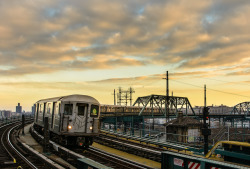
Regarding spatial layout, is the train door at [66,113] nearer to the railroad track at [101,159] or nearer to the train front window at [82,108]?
the train front window at [82,108]

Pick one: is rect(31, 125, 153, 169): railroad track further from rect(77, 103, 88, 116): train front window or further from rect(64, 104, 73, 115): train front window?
rect(77, 103, 88, 116): train front window

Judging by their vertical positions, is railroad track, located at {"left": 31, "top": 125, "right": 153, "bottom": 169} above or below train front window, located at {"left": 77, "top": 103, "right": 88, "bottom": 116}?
below

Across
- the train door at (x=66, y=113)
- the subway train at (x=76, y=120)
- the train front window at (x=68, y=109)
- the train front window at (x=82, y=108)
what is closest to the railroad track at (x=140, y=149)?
the subway train at (x=76, y=120)

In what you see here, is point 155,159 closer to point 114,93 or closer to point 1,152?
point 1,152

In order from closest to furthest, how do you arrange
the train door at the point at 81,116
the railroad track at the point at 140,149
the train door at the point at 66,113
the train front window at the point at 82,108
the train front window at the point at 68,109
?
1. the railroad track at the point at 140,149
2. the train door at the point at 66,113
3. the train front window at the point at 68,109
4. the train door at the point at 81,116
5. the train front window at the point at 82,108

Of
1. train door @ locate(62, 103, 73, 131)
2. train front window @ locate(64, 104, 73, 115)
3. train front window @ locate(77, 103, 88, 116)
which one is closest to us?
train door @ locate(62, 103, 73, 131)

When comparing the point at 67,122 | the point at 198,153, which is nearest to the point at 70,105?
the point at 67,122

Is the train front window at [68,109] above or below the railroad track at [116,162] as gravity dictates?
above

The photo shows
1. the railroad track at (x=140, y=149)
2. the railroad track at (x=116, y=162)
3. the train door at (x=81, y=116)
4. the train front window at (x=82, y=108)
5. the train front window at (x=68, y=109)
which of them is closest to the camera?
the railroad track at (x=116, y=162)

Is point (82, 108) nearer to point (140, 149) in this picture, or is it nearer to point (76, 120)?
point (76, 120)

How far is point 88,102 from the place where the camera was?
726 inches

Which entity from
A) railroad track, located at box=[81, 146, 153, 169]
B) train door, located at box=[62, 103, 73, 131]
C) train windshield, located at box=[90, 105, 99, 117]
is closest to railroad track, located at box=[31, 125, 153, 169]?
railroad track, located at box=[81, 146, 153, 169]

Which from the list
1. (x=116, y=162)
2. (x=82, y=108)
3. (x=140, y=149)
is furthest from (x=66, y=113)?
(x=140, y=149)

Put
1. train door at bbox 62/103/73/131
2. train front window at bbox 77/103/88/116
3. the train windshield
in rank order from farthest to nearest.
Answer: the train windshield, train front window at bbox 77/103/88/116, train door at bbox 62/103/73/131
